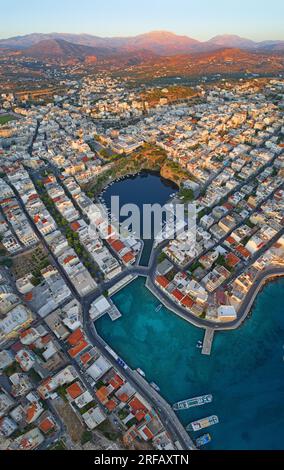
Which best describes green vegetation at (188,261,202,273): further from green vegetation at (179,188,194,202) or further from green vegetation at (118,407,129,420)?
green vegetation at (118,407,129,420)

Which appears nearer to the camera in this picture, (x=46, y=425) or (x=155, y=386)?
(x=46, y=425)

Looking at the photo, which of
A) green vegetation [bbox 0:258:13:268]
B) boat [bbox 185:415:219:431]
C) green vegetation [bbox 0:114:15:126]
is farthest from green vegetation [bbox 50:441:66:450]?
green vegetation [bbox 0:114:15:126]

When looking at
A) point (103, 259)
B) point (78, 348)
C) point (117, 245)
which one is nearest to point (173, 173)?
point (117, 245)

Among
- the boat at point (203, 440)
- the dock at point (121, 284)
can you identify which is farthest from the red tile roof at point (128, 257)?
the boat at point (203, 440)

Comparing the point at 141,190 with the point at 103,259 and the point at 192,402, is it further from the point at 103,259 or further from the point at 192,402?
the point at 192,402

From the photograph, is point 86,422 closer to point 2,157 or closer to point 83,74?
point 2,157

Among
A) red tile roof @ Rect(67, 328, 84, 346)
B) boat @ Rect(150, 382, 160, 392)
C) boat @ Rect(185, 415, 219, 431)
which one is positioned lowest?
boat @ Rect(185, 415, 219, 431)
